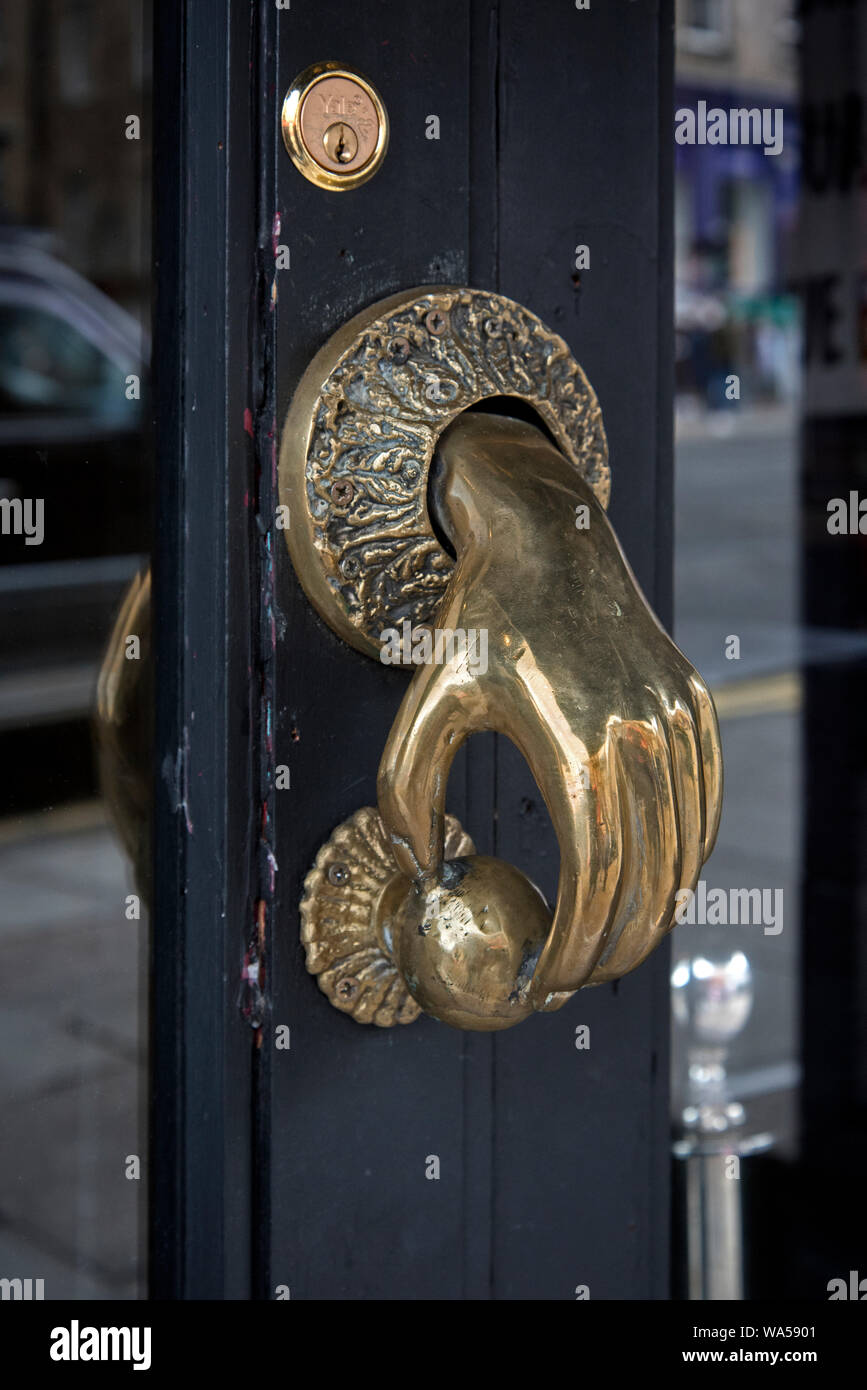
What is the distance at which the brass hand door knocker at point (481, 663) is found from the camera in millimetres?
393

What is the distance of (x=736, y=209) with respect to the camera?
6551 mm

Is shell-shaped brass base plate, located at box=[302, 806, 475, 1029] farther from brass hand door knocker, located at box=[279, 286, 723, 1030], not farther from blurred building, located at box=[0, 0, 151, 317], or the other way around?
blurred building, located at box=[0, 0, 151, 317]

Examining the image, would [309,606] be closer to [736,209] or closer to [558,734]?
[558,734]

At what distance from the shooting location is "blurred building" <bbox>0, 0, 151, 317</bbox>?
48cm

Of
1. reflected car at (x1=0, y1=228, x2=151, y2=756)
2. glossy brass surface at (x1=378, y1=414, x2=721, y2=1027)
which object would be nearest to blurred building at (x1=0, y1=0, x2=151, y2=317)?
reflected car at (x1=0, y1=228, x2=151, y2=756)

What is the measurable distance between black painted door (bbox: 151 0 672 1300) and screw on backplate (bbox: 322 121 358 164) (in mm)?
10

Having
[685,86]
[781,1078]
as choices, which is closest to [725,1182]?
[781,1078]

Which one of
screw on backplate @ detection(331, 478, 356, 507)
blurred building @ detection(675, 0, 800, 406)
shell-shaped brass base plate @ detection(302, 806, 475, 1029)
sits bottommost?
shell-shaped brass base plate @ detection(302, 806, 475, 1029)

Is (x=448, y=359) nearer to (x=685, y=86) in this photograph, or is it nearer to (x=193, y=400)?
(x=193, y=400)

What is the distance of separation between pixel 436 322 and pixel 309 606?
0.32 feet

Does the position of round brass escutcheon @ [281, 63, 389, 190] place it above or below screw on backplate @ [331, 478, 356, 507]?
above

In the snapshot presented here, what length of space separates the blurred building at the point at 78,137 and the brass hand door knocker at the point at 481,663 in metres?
0.09

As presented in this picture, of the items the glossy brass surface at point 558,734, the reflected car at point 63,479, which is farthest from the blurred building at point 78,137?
the glossy brass surface at point 558,734

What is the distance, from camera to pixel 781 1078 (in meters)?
1.91
